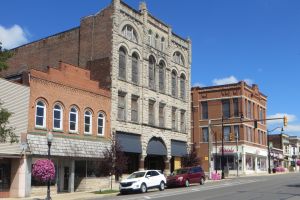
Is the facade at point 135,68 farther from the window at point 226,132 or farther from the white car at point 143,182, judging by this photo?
the window at point 226,132

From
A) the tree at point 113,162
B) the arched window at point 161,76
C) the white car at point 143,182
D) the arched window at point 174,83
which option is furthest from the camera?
the arched window at point 174,83

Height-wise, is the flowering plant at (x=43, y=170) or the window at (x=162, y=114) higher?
the window at (x=162, y=114)

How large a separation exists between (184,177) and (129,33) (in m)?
14.4

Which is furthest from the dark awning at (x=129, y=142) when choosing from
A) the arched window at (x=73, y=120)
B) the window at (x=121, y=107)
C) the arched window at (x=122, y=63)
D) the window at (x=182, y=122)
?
the window at (x=182, y=122)

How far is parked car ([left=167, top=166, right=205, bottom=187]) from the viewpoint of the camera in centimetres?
3759

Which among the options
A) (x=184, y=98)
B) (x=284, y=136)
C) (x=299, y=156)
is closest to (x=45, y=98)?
(x=184, y=98)

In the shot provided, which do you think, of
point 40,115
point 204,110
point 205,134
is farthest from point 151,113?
point 204,110

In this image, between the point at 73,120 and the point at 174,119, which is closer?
the point at 73,120

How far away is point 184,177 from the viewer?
124ft

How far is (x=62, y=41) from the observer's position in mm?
44938

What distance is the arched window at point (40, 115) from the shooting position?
32625mm

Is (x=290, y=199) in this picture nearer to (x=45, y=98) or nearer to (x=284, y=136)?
(x=45, y=98)

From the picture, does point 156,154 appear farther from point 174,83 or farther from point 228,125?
point 228,125

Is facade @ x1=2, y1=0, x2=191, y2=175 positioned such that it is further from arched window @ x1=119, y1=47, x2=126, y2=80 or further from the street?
the street
